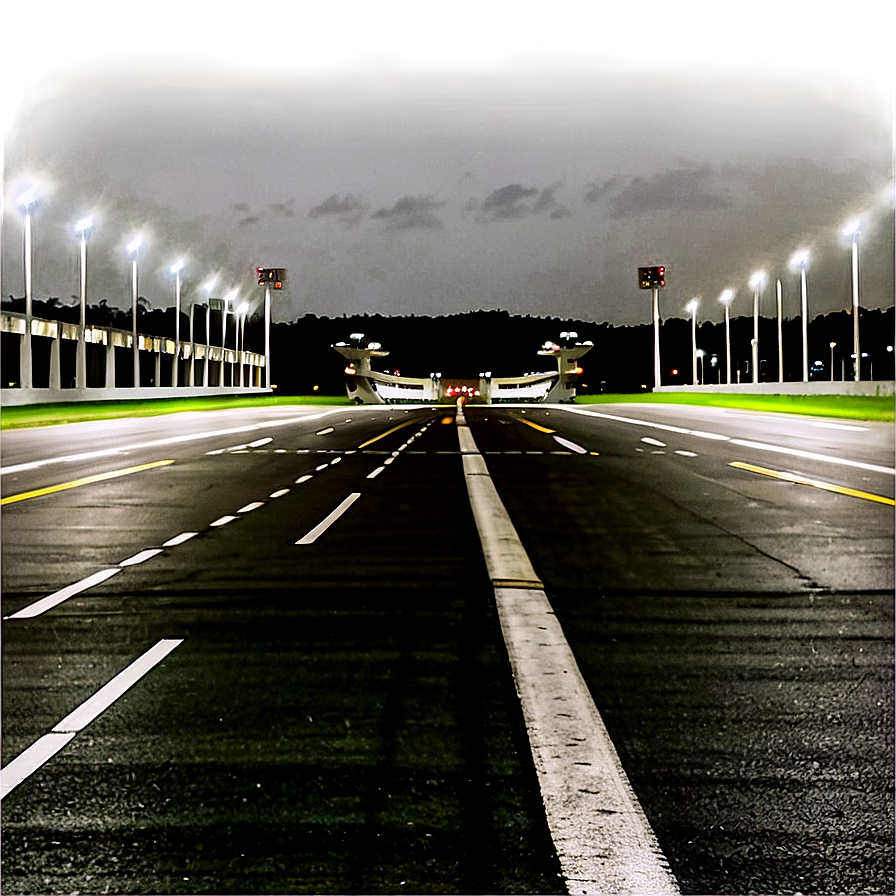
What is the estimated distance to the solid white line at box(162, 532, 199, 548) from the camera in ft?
35.6

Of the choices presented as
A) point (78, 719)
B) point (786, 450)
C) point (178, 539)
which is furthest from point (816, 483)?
point (78, 719)

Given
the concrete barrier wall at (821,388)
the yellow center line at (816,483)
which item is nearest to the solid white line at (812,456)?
the yellow center line at (816,483)

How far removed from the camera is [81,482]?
58.2ft

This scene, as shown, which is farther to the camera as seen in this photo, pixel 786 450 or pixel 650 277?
pixel 650 277

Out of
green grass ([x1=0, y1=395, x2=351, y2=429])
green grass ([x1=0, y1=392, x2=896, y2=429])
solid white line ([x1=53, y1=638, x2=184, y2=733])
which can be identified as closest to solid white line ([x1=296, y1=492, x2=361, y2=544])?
solid white line ([x1=53, y1=638, x2=184, y2=733])

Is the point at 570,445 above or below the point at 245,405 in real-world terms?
below

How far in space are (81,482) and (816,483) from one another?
38.5 feet

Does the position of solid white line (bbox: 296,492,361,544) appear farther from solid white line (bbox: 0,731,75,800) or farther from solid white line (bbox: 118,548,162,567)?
solid white line (bbox: 0,731,75,800)

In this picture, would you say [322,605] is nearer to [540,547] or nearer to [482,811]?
[540,547]

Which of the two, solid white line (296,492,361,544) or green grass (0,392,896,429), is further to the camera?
green grass (0,392,896,429)

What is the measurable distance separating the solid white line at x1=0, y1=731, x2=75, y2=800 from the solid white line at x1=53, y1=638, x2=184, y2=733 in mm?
131

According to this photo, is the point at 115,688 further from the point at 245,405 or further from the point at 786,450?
the point at 245,405

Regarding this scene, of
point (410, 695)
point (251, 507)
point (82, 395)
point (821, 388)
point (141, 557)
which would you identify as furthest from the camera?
point (821, 388)

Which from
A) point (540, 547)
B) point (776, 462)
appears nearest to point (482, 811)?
point (540, 547)
